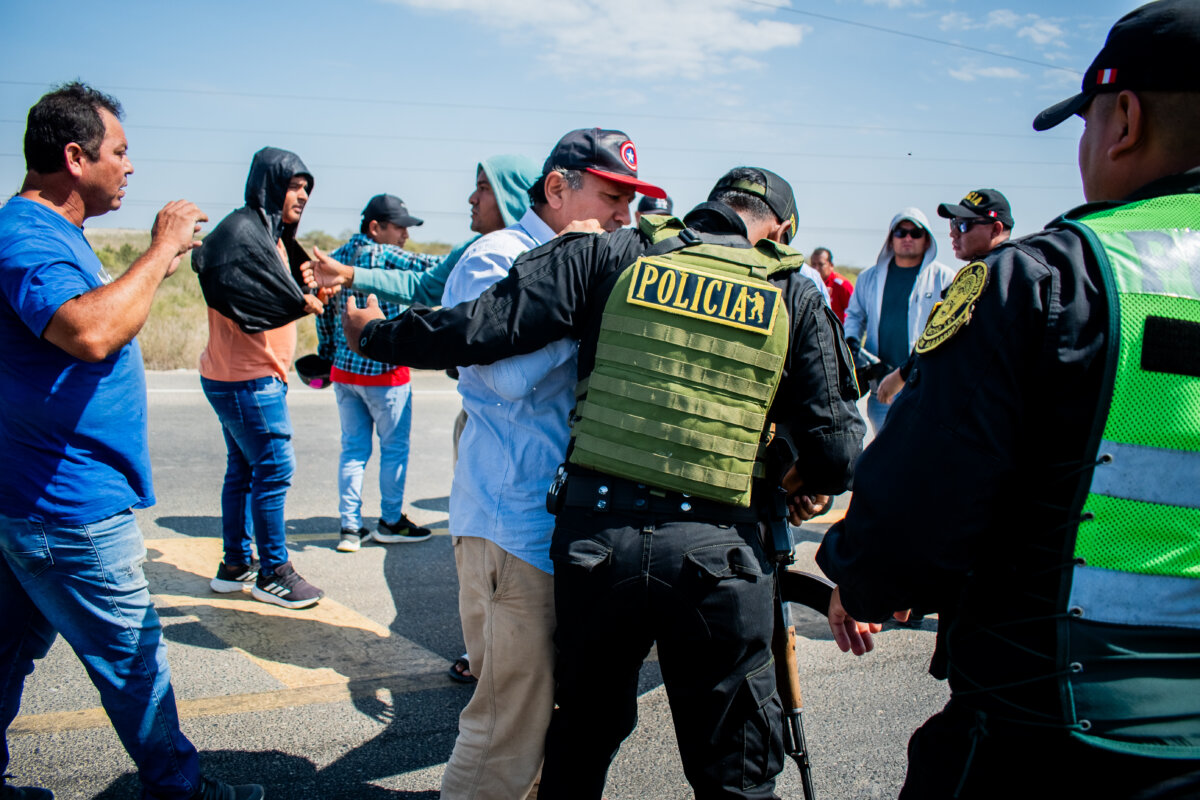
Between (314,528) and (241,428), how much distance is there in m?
1.67

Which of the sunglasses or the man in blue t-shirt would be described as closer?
the man in blue t-shirt

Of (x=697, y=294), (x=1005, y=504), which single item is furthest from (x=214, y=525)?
(x=1005, y=504)

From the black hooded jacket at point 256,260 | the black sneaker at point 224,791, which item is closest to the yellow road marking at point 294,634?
the black sneaker at point 224,791

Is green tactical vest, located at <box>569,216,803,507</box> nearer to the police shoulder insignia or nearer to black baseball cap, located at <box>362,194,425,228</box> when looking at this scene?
the police shoulder insignia

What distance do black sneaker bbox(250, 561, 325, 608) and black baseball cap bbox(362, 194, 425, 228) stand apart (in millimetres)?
2891

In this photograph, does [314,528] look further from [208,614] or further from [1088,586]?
[1088,586]

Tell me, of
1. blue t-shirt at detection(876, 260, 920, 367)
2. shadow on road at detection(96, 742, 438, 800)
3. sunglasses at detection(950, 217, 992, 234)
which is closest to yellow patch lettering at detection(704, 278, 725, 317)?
shadow on road at detection(96, 742, 438, 800)

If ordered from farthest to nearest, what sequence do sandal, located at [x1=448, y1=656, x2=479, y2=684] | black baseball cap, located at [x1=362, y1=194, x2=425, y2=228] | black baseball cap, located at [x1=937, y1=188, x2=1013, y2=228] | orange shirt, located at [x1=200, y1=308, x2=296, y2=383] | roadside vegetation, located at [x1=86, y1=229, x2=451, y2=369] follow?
roadside vegetation, located at [x1=86, y1=229, x2=451, y2=369] < black baseball cap, located at [x1=362, y1=194, x2=425, y2=228] < black baseball cap, located at [x1=937, y1=188, x2=1013, y2=228] < orange shirt, located at [x1=200, y1=308, x2=296, y2=383] < sandal, located at [x1=448, y1=656, x2=479, y2=684]

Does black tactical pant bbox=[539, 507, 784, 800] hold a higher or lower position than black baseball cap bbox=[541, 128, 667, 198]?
lower

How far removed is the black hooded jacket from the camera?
12.2 feet

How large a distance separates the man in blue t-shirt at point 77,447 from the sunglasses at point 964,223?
14.0 ft

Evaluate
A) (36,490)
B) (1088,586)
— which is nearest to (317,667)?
(36,490)

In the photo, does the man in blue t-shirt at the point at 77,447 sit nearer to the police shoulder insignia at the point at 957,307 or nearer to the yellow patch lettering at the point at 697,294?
the yellow patch lettering at the point at 697,294

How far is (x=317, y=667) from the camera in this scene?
3.68 metres
